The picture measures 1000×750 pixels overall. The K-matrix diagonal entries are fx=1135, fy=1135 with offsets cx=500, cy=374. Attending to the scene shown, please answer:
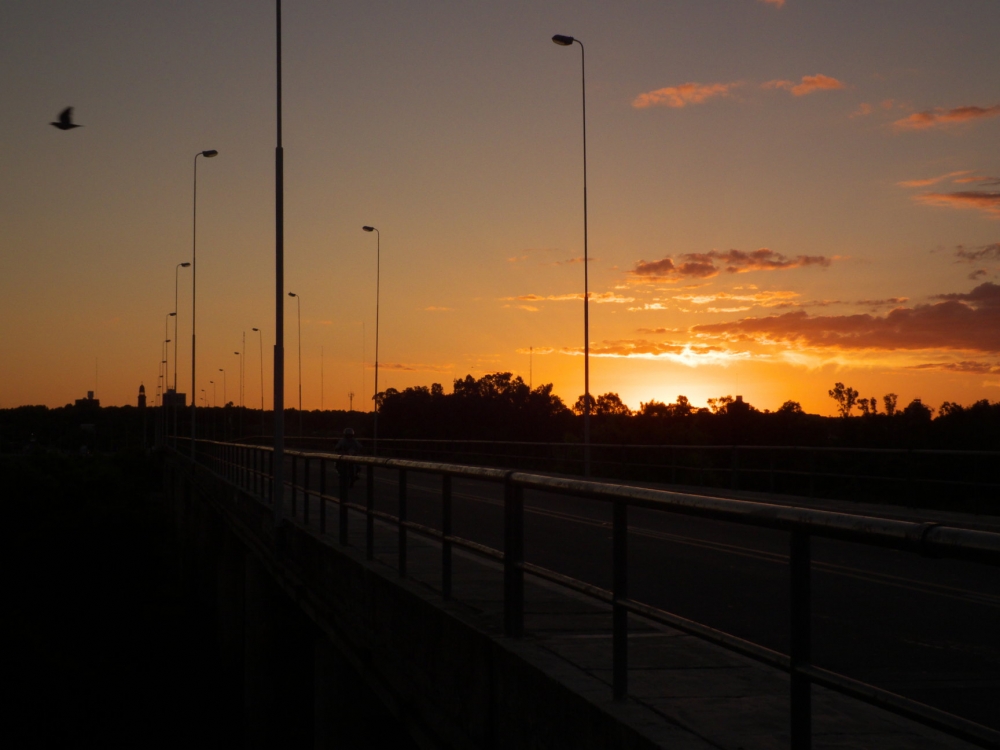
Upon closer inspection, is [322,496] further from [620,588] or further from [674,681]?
[620,588]

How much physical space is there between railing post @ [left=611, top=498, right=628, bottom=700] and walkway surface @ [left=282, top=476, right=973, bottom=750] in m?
0.09

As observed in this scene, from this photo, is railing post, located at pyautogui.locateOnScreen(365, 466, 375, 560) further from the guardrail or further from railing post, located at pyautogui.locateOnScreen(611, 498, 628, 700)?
railing post, located at pyautogui.locateOnScreen(611, 498, 628, 700)

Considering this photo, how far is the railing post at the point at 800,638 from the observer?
3283mm

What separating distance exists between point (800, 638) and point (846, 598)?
24 cm

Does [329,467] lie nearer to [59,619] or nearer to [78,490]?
[59,619]

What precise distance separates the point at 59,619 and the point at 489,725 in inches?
1928

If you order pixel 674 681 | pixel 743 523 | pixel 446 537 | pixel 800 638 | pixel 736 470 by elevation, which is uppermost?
pixel 743 523

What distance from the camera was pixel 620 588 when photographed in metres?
4.75

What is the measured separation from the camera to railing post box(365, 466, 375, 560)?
10297mm

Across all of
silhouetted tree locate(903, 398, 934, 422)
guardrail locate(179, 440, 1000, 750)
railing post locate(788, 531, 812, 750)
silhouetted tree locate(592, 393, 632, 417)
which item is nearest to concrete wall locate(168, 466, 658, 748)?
guardrail locate(179, 440, 1000, 750)

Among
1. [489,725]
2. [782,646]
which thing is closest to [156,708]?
[489,725]

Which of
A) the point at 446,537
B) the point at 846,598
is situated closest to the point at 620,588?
the point at 846,598

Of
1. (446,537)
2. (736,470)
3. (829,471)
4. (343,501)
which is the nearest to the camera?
(446,537)

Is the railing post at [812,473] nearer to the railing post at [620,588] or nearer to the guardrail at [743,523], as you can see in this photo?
the guardrail at [743,523]
